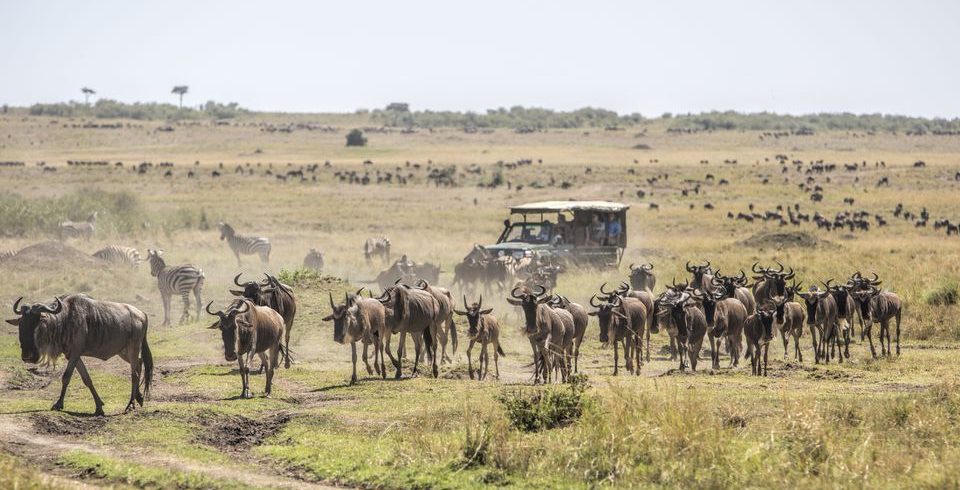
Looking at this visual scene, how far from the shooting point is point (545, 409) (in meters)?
15.2

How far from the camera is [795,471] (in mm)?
12344

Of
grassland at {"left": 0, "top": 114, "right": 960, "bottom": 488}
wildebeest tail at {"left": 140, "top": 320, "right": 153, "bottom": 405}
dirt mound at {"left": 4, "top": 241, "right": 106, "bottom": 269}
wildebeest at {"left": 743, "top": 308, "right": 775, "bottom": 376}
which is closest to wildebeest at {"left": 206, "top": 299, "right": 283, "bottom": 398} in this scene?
grassland at {"left": 0, "top": 114, "right": 960, "bottom": 488}

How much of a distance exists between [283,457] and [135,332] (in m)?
3.92

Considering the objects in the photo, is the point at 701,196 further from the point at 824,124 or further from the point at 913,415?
the point at 824,124

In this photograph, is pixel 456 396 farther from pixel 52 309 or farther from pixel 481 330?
pixel 52 309

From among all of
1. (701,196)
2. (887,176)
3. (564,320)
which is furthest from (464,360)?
(887,176)

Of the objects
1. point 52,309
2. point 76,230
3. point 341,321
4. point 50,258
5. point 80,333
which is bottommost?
point 76,230

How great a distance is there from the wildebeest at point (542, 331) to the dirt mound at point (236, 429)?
4.72 metres

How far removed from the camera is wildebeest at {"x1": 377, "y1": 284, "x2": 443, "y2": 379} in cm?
2114

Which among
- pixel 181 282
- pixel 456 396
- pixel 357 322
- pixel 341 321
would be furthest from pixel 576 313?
pixel 181 282

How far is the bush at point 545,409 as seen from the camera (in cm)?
1495

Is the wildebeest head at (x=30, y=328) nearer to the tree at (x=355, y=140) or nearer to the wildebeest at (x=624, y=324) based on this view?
the wildebeest at (x=624, y=324)

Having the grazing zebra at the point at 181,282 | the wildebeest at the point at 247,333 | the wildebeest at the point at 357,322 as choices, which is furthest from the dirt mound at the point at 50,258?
the wildebeest at the point at 247,333

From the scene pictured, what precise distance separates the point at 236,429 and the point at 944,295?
20.1 meters
